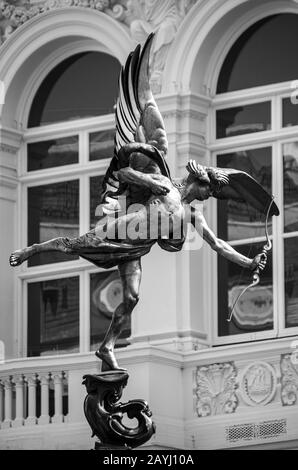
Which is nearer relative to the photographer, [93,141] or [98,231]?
[98,231]

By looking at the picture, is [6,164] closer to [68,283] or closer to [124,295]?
[68,283]

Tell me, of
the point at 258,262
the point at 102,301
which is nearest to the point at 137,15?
the point at 102,301

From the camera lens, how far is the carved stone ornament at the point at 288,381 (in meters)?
22.4

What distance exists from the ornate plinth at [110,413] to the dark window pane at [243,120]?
35.7 feet

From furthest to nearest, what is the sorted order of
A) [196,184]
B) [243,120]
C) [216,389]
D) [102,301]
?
[102,301] → [243,120] → [216,389] → [196,184]

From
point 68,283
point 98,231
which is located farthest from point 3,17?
point 98,231

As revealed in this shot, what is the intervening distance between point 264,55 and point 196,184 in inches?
411

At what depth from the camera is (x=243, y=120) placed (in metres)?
24.4

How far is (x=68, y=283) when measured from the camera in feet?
84.3

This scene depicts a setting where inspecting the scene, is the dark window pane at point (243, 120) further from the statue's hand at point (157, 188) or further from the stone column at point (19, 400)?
the statue's hand at point (157, 188)

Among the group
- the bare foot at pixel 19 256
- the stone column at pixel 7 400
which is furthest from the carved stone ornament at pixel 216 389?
the bare foot at pixel 19 256

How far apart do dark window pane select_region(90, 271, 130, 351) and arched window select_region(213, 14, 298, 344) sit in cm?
157

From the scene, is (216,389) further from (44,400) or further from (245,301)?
(44,400)

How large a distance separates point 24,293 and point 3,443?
295 cm
